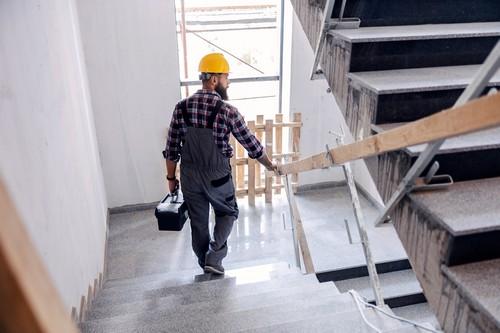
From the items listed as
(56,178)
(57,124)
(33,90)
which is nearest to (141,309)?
(56,178)

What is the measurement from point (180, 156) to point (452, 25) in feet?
5.93

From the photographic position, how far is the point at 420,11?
→ 1.94 meters

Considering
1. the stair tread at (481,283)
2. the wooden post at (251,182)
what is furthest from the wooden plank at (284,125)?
the stair tread at (481,283)

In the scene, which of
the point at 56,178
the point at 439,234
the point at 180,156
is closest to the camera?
the point at 439,234

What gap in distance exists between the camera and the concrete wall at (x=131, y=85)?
409 cm

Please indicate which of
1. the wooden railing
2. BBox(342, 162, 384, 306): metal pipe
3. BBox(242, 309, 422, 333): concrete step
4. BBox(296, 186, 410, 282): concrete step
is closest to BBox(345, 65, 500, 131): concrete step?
BBox(342, 162, 384, 306): metal pipe

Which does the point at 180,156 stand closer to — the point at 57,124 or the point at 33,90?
the point at 57,124

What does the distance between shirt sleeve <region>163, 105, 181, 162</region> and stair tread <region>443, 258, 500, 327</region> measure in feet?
6.32

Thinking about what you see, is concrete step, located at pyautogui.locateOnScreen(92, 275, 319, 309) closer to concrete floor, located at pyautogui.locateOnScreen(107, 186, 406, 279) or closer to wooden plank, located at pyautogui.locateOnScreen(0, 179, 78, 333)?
concrete floor, located at pyautogui.locateOnScreen(107, 186, 406, 279)

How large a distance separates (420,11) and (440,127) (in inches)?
48.9

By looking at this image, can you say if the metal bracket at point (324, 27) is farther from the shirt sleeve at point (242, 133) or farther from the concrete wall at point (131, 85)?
the concrete wall at point (131, 85)

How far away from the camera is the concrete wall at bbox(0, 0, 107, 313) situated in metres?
1.58

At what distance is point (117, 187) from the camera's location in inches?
184

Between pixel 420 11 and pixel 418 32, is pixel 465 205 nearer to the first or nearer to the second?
pixel 418 32
